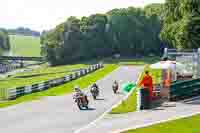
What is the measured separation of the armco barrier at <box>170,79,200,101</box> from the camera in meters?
23.9

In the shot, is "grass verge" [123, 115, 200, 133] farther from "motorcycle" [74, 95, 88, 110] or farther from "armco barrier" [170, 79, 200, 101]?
"motorcycle" [74, 95, 88, 110]

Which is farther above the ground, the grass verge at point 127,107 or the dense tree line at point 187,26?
the dense tree line at point 187,26

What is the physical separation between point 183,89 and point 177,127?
642cm

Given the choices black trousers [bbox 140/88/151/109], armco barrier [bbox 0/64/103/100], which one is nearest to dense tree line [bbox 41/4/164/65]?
armco barrier [bbox 0/64/103/100]

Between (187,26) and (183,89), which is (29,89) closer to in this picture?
(187,26)

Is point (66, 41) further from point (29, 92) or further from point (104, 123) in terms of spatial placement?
point (104, 123)

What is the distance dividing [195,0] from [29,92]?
1659 centimetres

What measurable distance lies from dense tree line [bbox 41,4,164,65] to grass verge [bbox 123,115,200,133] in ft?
390

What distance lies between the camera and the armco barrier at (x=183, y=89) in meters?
23.9

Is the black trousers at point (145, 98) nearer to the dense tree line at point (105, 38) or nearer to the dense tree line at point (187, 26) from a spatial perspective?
the dense tree line at point (187, 26)

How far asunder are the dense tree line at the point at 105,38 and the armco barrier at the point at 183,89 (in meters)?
113

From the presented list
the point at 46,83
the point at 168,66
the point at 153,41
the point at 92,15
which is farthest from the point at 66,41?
the point at 168,66

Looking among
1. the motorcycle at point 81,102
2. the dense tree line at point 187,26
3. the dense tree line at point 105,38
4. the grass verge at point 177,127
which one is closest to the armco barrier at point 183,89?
the grass verge at point 177,127

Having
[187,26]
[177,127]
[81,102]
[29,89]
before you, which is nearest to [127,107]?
[81,102]
